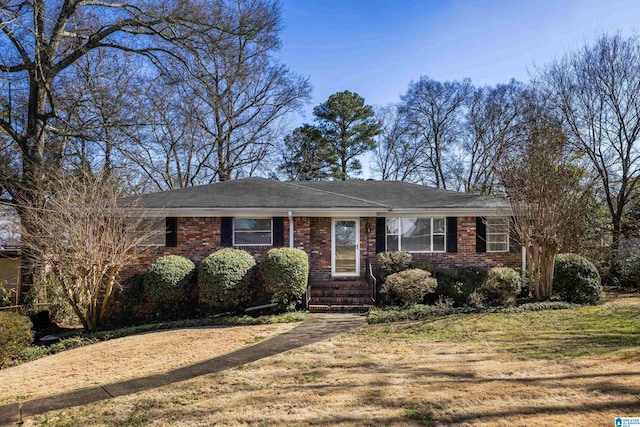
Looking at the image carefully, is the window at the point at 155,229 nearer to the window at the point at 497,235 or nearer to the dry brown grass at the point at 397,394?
the dry brown grass at the point at 397,394

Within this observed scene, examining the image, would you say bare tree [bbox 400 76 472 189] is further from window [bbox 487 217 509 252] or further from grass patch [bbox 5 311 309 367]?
grass patch [bbox 5 311 309 367]

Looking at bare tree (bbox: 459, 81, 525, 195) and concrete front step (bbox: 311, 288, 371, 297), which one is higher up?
bare tree (bbox: 459, 81, 525, 195)

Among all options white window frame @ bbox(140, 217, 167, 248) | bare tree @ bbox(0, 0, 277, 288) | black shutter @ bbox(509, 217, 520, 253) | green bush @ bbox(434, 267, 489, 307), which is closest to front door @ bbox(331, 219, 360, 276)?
green bush @ bbox(434, 267, 489, 307)

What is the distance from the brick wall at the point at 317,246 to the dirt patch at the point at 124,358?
3336 mm

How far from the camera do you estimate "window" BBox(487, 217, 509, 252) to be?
501 inches

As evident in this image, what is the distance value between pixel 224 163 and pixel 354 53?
44.2ft

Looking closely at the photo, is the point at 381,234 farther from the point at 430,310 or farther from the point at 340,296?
the point at 430,310

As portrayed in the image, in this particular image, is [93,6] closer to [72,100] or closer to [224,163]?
[72,100]

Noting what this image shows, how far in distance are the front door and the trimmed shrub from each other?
2052mm

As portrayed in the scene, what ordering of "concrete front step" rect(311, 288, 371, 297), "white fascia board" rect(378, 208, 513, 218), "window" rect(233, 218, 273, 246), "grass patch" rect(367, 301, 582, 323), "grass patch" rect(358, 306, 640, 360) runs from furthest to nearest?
"white fascia board" rect(378, 208, 513, 218) → "window" rect(233, 218, 273, 246) → "concrete front step" rect(311, 288, 371, 297) → "grass patch" rect(367, 301, 582, 323) → "grass patch" rect(358, 306, 640, 360)

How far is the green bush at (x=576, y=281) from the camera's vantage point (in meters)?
10.4

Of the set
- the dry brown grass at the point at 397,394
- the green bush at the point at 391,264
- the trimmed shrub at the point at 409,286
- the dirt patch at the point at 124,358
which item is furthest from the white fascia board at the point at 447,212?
the dry brown grass at the point at 397,394

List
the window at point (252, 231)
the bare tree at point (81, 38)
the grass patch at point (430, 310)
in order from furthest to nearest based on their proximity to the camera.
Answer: the window at point (252, 231), the bare tree at point (81, 38), the grass patch at point (430, 310)

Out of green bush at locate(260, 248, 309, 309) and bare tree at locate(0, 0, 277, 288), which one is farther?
bare tree at locate(0, 0, 277, 288)
